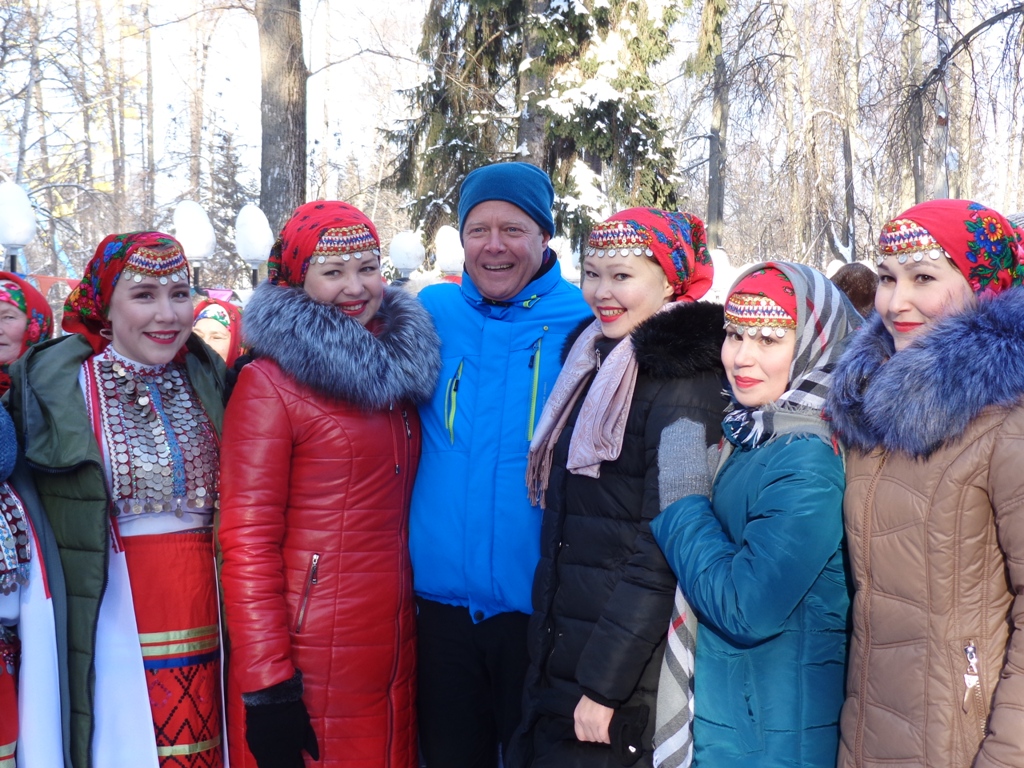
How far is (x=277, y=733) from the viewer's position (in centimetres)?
247

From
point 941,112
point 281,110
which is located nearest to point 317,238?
point 281,110

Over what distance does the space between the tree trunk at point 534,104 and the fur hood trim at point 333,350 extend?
7381 mm

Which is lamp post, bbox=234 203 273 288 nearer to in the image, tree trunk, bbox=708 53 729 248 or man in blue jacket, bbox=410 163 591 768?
man in blue jacket, bbox=410 163 591 768

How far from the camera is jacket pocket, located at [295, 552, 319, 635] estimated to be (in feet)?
8.53

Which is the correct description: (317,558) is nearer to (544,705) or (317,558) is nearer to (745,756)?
(544,705)

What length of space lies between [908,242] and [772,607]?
850 mm

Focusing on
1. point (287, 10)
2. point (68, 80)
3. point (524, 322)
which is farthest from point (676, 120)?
point (524, 322)

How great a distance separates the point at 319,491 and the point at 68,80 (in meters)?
18.2

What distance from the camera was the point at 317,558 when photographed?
261 cm

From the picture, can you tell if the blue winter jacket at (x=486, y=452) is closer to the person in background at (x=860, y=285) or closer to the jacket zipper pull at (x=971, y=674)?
the jacket zipper pull at (x=971, y=674)

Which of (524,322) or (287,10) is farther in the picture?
(287,10)

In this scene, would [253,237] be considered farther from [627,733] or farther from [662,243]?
[627,733]

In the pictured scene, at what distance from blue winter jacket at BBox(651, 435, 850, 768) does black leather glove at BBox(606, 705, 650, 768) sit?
0.54 ft

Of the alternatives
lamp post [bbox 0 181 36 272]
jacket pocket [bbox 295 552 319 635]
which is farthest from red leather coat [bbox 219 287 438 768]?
lamp post [bbox 0 181 36 272]
